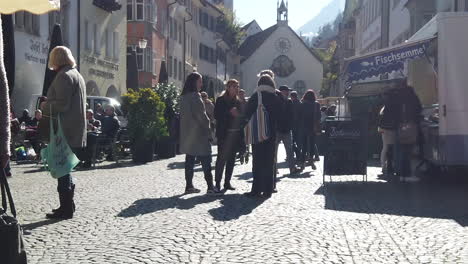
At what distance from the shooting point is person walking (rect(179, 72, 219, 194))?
10.5 meters

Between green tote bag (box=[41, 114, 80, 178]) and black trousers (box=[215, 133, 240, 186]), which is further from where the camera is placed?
black trousers (box=[215, 133, 240, 186])

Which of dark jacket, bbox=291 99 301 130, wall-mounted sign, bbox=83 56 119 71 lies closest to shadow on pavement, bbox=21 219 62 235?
dark jacket, bbox=291 99 301 130

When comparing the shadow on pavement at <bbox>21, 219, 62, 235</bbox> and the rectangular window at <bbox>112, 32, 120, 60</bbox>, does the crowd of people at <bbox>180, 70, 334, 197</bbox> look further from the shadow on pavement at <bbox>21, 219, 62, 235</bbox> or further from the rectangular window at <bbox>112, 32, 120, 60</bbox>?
the rectangular window at <bbox>112, 32, 120, 60</bbox>

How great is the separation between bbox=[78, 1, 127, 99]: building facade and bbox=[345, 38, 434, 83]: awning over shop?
18.5m

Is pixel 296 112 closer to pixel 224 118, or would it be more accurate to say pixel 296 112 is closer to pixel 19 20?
pixel 224 118

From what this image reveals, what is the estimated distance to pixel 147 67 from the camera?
135 feet

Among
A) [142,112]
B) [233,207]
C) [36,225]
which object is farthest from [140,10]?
[36,225]

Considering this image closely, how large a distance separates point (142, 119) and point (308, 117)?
441 cm

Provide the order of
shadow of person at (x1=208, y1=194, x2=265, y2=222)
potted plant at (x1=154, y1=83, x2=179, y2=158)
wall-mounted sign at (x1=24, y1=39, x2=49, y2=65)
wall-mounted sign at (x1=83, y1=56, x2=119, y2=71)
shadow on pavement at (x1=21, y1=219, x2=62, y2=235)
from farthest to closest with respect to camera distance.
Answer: wall-mounted sign at (x1=83, y1=56, x2=119, y2=71)
wall-mounted sign at (x1=24, y1=39, x2=49, y2=65)
potted plant at (x1=154, y1=83, x2=179, y2=158)
shadow of person at (x1=208, y1=194, x2=265, y2=222)
shadow on pavement at (x1=21, y1=219, x2=62, y2=235)

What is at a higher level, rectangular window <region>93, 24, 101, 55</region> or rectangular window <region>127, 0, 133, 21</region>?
rectangular window <region>127, 0, 133, 21</region>

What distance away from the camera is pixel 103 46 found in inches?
1406

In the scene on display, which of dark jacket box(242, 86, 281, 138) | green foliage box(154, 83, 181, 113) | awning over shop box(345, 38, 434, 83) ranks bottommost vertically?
dark jacket box(242, 86, 281, 138)

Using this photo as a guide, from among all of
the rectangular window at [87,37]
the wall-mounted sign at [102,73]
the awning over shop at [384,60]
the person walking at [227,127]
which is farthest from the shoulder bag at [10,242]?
the wall-mounted sign at [102,73]

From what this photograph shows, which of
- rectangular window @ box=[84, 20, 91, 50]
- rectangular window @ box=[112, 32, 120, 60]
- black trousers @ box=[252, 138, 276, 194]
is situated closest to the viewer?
→ black trousers @ box=[252, 138, 276, 194]
